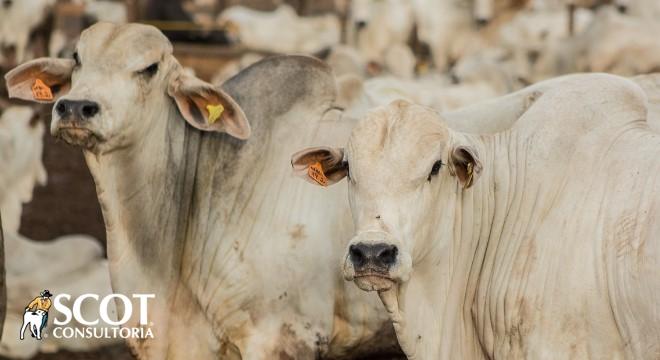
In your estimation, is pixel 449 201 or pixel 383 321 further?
pixel 383 321

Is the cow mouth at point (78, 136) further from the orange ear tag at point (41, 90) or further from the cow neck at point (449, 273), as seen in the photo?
the cow neck at point (449, 273)

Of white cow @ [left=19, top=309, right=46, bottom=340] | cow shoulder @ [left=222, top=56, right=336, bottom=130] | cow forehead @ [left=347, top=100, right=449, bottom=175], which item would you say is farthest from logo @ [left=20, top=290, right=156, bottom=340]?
cow forehead @ [left=347, top=100, right=449, bottom=175]

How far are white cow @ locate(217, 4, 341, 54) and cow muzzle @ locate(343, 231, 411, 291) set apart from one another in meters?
18.1

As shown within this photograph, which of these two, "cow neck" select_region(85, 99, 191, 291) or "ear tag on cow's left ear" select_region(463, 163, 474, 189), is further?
"cow neck" select_region(85, 99, 191, 291)

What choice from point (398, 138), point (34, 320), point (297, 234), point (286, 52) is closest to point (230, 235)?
point (297, 234)

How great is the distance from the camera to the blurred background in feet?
37.1

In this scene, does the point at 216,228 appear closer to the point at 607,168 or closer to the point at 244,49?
the point at 607,168

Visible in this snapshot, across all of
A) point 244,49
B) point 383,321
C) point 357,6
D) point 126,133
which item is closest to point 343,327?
point 383,321

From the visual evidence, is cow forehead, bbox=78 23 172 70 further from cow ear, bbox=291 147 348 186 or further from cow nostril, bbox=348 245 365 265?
cow nostril, bbox=348 245 365 265

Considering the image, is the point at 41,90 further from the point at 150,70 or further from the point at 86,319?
the point at 86,319

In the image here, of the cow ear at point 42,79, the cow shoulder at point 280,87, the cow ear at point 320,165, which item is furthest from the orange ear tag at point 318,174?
the cow ear at point 42,79

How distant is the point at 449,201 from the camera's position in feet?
21.6

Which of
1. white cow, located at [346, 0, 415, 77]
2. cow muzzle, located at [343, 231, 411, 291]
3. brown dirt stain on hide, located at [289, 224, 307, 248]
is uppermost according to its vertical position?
white cow, located at [346, 0, 415, 77]

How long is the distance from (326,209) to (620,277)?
5.79ft
